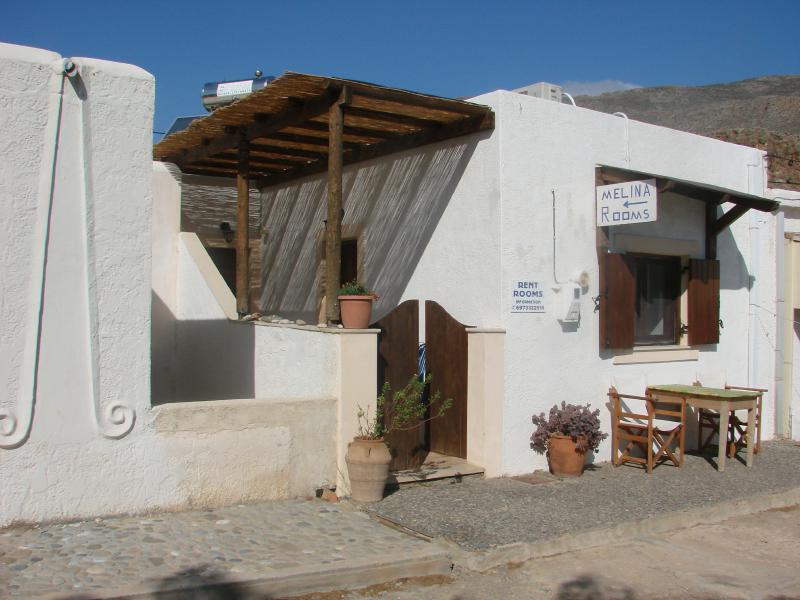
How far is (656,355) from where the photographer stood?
32.6 feet

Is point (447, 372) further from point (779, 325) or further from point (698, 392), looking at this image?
point (779, 325)

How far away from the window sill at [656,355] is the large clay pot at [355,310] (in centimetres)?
345

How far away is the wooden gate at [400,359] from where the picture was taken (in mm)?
8023

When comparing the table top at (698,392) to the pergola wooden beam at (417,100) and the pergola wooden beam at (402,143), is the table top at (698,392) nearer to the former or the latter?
the pergola wooden beam at (402,143)

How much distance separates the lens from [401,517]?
6684 mm

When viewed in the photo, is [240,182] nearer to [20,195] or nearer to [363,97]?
[363,97]

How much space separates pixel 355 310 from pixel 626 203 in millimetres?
3403

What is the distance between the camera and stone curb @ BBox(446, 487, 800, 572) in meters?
5.93

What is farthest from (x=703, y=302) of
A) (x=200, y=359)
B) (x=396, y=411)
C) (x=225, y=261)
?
(x=225, y=261)

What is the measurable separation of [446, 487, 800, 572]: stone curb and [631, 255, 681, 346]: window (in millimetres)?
2508

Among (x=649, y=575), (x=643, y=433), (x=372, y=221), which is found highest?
(x=372, y=221)

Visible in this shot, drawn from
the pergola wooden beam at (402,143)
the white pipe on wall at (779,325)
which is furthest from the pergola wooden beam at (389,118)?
the white pipe on wall at (779,325)

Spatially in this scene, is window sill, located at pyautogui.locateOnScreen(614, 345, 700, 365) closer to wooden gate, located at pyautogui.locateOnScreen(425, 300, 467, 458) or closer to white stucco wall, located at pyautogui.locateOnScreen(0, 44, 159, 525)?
wooden gate, located at pyautogui.locateOnScreen(425, 300, 467, 458)

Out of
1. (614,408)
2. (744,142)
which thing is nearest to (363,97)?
(614,408)
